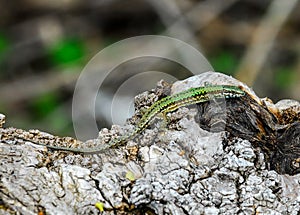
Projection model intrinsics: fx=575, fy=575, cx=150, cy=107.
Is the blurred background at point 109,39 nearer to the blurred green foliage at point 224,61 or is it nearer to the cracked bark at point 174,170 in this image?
the blurred green foliage at point 224,61

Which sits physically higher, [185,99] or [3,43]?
[3,43]

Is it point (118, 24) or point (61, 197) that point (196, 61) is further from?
point (61, 197)

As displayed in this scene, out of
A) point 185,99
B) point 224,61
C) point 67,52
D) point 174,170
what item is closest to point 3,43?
point 67,52

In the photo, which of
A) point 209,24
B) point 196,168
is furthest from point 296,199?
point 209,24

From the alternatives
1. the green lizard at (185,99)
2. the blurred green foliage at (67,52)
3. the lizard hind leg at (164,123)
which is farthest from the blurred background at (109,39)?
the lizard hind leg at (164,123)

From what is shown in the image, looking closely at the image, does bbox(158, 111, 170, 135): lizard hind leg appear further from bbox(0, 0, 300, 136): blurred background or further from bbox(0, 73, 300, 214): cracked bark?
bbox(0, 0, 300, 136): blurred background

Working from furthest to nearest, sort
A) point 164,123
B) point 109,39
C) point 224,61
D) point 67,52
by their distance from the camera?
point 109,39, point 224,61, point 67,52, point 164,123

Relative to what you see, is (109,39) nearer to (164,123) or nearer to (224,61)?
(224,61)
